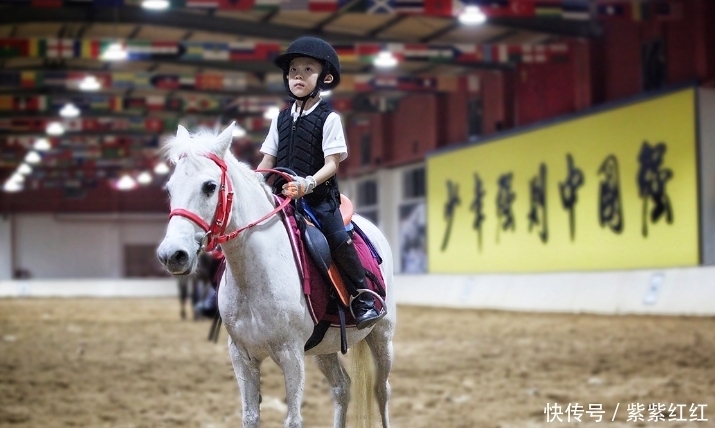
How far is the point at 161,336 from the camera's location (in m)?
15.1

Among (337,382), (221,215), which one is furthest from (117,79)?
(221,215)

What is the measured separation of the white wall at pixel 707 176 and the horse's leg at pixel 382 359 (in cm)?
1143

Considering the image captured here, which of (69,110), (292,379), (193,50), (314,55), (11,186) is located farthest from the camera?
(11,186)

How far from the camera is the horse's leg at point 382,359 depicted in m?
5.00

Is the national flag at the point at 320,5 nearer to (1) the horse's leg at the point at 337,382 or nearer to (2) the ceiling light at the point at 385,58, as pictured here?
(2) the ceiling light at the point at 385,58

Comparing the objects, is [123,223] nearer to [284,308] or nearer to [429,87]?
[429,87]

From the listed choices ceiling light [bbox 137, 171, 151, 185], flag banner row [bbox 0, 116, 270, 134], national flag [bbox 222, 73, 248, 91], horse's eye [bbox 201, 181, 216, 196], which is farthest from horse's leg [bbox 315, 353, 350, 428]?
ceiling light [bbox 137, 171, 151, 185]

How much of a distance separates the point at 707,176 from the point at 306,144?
12263mm

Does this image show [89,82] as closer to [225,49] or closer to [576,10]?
[225,49]

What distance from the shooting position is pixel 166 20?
1822 cm

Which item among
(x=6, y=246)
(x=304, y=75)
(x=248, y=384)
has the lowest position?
(x=248, y=384)

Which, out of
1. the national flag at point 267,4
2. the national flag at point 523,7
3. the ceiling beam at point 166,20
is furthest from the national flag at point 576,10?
the ceiling beam at point 166,20

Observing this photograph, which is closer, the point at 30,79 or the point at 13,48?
the point at 13,48

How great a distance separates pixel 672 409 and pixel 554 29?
12.5m
